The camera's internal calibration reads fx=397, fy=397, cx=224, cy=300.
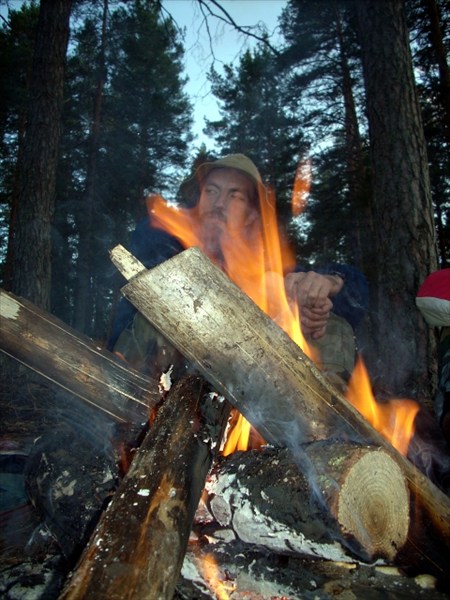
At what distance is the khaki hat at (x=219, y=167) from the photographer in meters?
3.78

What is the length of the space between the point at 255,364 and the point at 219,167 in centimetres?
284

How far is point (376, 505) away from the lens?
139cm

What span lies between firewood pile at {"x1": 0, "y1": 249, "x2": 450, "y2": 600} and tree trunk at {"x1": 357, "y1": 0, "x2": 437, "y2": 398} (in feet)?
8.09

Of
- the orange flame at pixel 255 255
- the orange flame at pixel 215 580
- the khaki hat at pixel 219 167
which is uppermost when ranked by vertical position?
the khaki hat at pixel 219 167

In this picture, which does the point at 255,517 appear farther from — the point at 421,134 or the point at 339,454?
the point at 421,134

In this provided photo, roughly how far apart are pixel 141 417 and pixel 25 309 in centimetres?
79

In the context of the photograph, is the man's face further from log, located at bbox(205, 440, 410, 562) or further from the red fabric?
log, located at bbox(205, 440, 410, 562)

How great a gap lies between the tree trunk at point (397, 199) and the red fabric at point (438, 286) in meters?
0.52

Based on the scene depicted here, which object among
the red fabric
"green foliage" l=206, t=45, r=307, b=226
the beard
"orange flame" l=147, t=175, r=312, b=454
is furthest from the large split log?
"green foliage" l=206, t=45, r=307, b=226

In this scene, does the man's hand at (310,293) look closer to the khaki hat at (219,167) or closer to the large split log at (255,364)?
the large split log at (255,364)

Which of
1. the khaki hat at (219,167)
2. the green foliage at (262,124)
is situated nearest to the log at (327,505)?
the khaki hat at (219,167)

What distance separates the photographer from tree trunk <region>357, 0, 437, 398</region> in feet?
12.6

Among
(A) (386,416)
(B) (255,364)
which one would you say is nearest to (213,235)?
(A) (386,416)

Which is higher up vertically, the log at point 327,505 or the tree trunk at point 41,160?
the tree trunk at point 41,160
